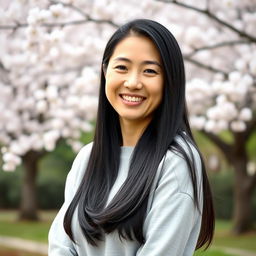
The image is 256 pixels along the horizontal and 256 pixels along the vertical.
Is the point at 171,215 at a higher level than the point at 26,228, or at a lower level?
higher

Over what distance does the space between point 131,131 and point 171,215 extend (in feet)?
1.36

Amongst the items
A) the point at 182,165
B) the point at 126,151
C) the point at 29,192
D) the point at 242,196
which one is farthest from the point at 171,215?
the point at 29,192

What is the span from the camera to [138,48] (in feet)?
7.15

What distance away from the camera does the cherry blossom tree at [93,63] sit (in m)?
5.79

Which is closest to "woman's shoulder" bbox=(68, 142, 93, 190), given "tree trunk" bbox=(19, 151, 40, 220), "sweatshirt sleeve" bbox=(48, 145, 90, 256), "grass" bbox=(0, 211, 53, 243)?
"sweatshirt sleeve" bbox=(48, 145, 90, 256)

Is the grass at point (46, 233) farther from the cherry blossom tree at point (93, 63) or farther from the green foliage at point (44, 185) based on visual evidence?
the green foliage at point (44, 185)

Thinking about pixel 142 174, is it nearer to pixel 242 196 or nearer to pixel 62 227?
pixel 62 227

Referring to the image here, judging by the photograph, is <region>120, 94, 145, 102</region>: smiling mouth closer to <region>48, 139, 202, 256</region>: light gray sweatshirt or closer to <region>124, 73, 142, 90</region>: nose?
<region>124, 73, 142, 90</region>: nose

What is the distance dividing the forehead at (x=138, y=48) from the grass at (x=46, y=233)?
23.7 ft

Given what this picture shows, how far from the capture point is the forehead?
2.16 m

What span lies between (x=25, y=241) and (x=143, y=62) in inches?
393

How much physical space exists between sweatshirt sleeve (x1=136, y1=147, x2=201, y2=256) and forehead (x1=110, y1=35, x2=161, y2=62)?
352 millimetres

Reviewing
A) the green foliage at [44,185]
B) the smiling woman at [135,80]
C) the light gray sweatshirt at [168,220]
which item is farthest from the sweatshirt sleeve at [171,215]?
the green foliage at [44,185]

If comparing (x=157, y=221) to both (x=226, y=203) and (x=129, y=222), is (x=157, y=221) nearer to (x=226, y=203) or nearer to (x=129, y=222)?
(x=129, y=222)
